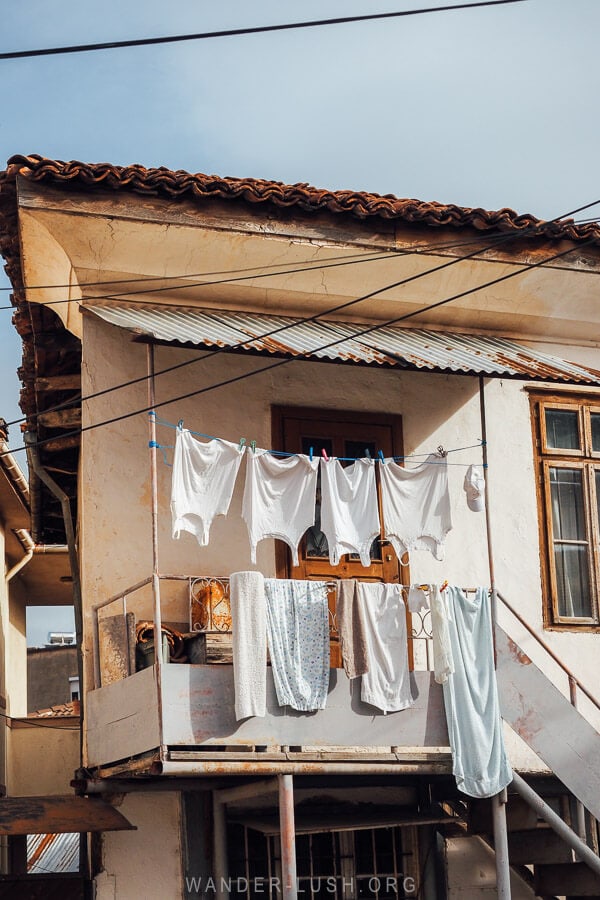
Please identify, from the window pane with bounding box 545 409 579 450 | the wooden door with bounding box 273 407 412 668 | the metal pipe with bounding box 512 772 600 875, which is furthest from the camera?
the window pane with bounding box 545 409 579 450

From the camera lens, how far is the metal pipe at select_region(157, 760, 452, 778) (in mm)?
9812

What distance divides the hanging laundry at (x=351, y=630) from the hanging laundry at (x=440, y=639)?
23.6 inches

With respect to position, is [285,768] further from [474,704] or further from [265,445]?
[265,445]

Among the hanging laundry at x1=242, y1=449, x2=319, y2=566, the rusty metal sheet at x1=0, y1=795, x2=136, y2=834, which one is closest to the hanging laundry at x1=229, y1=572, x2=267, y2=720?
the hanging laundry at x1=242, y1=449, x2=319, y2=566

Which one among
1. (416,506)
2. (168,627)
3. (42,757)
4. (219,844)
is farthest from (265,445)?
(42,757)

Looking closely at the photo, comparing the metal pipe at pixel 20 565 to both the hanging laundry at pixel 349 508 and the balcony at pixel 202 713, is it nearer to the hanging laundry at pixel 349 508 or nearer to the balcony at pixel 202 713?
the balcony at pixel 202 713

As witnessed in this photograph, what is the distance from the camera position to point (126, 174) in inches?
444

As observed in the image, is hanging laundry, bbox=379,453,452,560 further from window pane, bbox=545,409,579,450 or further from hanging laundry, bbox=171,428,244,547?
window pane, bbox=545,409,579,450

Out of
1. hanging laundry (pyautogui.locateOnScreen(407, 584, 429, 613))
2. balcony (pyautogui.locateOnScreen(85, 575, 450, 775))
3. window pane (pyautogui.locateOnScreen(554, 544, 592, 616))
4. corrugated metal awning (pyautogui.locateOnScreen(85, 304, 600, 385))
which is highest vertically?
corrugated metal awning (pyautogui.locateOnScreen(85, 304, 600, 385))

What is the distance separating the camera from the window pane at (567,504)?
42.7 feet

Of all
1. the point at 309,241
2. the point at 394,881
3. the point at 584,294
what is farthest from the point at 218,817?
the point at 584,294

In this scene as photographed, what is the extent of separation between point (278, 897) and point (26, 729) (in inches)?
248

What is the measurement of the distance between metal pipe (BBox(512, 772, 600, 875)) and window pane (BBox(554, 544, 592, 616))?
2.42 m

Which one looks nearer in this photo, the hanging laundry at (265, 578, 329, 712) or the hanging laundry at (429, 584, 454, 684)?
the hanging laundry at (265, 578, 329, 712)
